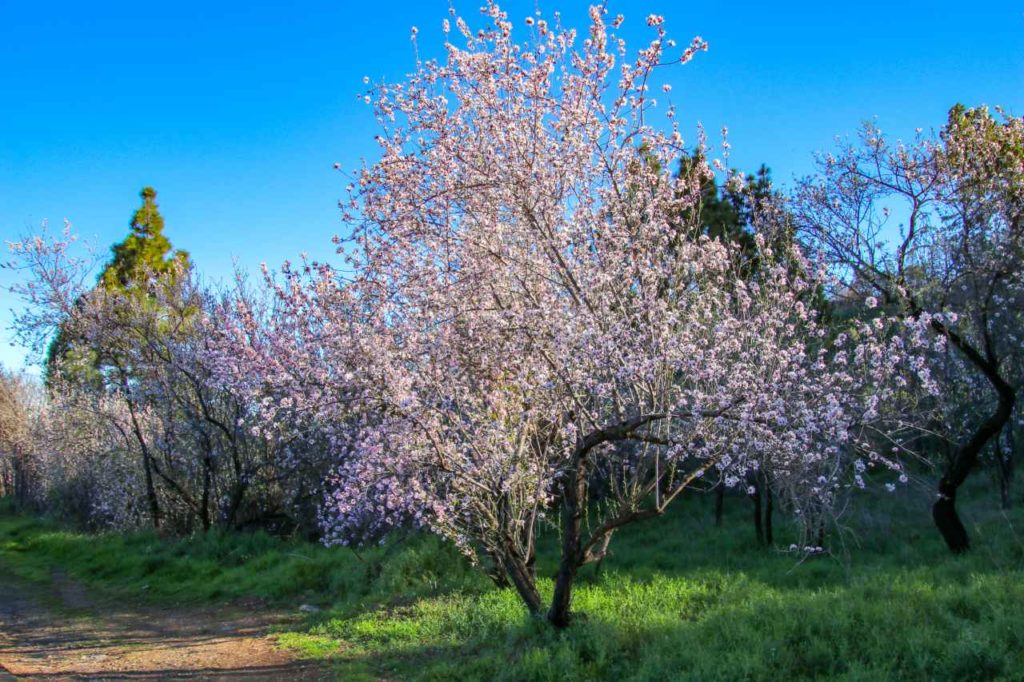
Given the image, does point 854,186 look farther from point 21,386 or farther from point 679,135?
point 21,386

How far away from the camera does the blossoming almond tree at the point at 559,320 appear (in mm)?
6738

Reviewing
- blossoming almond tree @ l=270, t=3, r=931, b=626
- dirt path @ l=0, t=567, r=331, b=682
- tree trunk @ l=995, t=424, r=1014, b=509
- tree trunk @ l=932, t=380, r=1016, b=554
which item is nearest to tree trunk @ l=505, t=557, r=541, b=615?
blossoming almond tree @ l=270, t=3, r=931, b=626

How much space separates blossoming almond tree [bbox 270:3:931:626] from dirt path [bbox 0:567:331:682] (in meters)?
3.14

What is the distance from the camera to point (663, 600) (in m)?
9.20

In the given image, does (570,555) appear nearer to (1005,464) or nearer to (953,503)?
(953,503)

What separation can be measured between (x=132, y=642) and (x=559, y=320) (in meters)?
8.11

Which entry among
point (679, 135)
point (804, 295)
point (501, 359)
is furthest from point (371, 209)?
point (804, 295)

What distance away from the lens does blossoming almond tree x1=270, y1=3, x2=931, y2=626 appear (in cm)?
674

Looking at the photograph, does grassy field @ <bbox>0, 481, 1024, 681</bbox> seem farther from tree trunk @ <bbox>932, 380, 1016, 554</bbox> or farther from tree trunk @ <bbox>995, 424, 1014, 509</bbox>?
tree trunk @ <bbox>995, 424, 1014, 509</bbox>

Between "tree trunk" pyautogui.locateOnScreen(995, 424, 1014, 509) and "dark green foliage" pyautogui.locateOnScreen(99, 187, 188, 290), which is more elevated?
"dark green foliage" pyautogui.locateOnScreen(99, 187, 188, 290)

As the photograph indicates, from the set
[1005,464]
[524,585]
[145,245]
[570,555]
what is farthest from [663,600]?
[145,245]

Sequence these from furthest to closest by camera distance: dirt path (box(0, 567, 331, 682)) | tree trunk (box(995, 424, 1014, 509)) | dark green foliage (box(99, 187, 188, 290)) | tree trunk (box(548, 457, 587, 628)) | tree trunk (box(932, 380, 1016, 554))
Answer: dark green foliage (box(99, 187, 188, 290)), tree trunk (box(995, 424, 1014, 509)), tree trunk (box(932, 380, 1016, 554)), dirt path (box(0, 567, 331, 682)), tree trunk (box(548, 457, 587, 628))

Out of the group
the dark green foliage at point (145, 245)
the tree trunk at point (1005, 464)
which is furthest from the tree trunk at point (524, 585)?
the dark green foliage at point (145, 245)

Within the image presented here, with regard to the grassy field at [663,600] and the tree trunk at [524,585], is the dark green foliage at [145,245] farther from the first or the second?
the tree trunk at [524,585]
